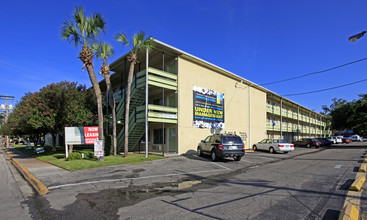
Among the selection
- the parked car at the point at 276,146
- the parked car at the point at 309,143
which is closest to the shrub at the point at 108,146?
the parked car at the point at 276,146

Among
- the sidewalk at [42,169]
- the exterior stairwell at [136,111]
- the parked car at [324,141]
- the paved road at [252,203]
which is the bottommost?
the parked car at [324,141]

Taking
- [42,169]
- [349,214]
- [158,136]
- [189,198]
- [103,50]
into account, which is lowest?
[42,169]

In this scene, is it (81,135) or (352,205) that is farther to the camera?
(81,135)

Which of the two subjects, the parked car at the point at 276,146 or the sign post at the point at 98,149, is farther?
the parked car at the point at 276,146

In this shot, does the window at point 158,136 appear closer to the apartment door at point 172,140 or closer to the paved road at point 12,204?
the apartment door at point 172,140

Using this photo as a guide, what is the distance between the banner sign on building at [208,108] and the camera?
19750 mm

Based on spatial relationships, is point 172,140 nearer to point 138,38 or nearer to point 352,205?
point 138,38

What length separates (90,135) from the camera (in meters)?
15.8

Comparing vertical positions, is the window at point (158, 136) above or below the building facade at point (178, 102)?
below

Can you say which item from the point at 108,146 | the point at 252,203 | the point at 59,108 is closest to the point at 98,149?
the point at 108,146

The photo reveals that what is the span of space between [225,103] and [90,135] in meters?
14.1

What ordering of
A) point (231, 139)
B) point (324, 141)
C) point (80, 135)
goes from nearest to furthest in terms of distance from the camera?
point (231, 139) < point (80, 135) < point (324, 141)

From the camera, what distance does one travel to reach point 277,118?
40.1 meters

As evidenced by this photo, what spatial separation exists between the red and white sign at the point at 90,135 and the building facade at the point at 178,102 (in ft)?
9.60
